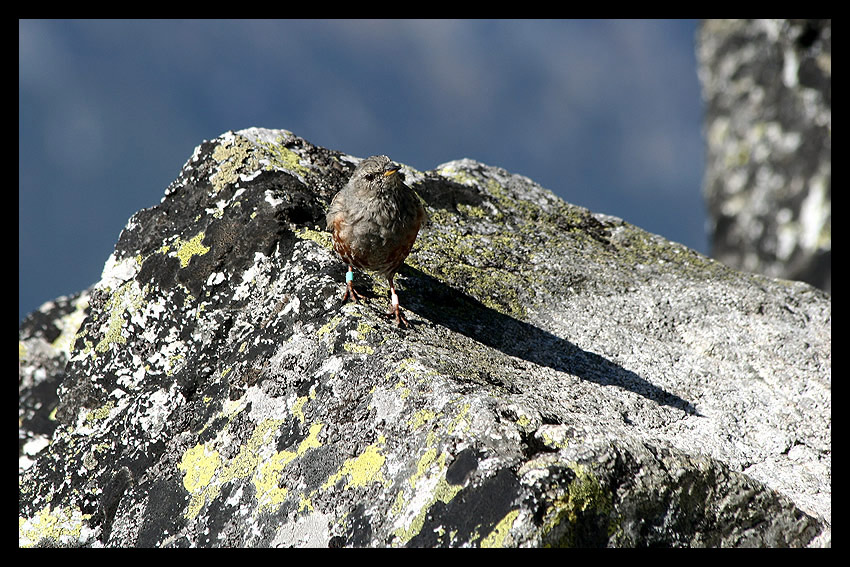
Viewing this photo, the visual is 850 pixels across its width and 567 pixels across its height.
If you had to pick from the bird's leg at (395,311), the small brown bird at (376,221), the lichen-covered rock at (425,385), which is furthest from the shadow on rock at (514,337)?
the small brown bird at (376,221)

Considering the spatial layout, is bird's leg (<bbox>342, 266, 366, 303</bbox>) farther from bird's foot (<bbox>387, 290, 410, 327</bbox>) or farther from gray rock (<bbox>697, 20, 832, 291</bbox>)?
gray rock (<bbox>697, 20, 832, 291</bbox>)

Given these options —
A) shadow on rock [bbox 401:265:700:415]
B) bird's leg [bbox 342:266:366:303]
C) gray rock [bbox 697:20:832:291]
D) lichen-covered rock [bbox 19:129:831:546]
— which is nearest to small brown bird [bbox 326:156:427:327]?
bird's leg [bbox 342:266:366:303]

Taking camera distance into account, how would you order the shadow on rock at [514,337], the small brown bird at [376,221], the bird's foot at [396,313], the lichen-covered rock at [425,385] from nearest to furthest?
the lichen-covered rock at [425,385] → the bird's foot at [396,313] → the shadow on rock at [514,337] → the small brown bird at [376,221]

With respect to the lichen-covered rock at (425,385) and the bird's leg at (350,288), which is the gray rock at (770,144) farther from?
the bird's leg at (350,288)

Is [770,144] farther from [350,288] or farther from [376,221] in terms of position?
[350,288]

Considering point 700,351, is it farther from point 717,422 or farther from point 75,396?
point 75,396

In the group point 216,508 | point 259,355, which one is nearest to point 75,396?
point 259,355
